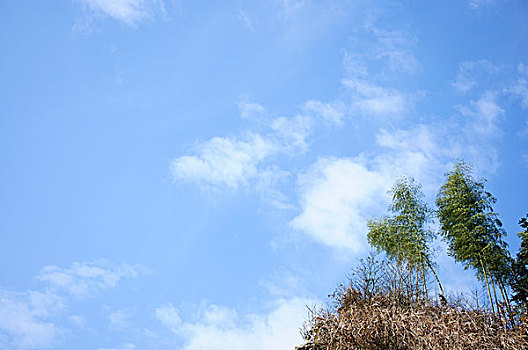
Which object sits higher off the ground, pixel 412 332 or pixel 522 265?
pixel 522 265

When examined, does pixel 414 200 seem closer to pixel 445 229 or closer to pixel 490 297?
pixel 445 229

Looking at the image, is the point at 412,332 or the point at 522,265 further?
the point at 522,265

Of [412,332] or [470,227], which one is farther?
[470,227]

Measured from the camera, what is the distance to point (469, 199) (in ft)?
45.0

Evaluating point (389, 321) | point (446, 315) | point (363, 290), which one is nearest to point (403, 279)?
point (363, 290)

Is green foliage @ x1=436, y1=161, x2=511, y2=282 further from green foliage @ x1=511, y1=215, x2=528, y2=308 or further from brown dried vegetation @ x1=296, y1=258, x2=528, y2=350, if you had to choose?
brown dried vegetation @ x1=296, y1=258, x2=528, y2=350

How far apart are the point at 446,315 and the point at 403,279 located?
3.28 meters

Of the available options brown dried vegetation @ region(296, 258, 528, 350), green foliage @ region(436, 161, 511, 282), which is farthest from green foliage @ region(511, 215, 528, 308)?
brown dried vegetation @ region(296, 258, 528, 350)

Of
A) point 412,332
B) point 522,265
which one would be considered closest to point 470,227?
point 522,265

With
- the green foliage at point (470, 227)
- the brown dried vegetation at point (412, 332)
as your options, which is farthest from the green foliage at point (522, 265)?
the brown dried vegetation at point (412, 332)

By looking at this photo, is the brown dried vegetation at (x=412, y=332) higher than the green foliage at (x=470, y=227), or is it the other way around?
the green foliage at (x=470, y=227)

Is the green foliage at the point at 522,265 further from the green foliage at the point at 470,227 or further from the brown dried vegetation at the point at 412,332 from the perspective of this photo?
the brown dried vegetation at the point at 412,332

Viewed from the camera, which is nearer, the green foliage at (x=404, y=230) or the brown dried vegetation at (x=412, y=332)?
the brown dried vegetation at (x=412, y=332)

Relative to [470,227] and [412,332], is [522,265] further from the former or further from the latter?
[412,332]
